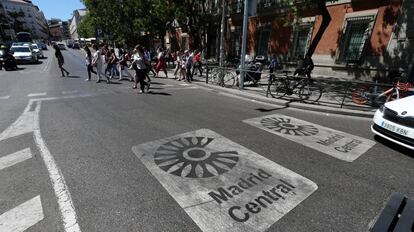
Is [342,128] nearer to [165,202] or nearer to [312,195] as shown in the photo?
[312,195]

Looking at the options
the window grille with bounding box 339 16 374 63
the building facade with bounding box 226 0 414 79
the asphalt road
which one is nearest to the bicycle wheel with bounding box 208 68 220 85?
the building facade with bounding box 226 0 414 79

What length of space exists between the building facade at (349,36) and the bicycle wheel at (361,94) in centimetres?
539

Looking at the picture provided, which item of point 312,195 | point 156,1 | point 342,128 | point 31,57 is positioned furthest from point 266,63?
point 31,57

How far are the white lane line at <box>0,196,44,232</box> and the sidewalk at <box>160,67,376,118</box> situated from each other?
7480 millimetres

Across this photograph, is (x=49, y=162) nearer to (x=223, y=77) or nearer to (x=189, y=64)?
(x=223, y=77)

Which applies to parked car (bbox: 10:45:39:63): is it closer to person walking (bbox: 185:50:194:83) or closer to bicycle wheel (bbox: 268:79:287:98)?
person walking (bbox: 185:50:194:83)

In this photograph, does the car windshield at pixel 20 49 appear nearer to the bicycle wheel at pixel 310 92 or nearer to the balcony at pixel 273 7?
the balcony at pixel 273 7

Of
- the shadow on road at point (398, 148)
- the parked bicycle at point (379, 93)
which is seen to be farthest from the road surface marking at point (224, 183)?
the parked bicycle at point (379, 93)

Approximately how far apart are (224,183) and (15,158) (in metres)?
3.74

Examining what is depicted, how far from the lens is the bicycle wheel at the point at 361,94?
796 cm

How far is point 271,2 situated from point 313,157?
18.2 metres

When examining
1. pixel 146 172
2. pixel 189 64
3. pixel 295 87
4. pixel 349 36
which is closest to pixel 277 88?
pixel 295 87

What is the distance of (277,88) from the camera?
9.65 m

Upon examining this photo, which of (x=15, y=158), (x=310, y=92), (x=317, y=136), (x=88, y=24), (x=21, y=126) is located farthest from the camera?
(x=88, y=24)
